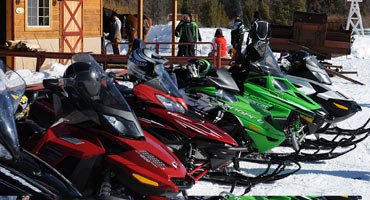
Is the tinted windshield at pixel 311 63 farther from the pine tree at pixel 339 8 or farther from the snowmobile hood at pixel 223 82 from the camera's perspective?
the pine tree at pixel 339 8

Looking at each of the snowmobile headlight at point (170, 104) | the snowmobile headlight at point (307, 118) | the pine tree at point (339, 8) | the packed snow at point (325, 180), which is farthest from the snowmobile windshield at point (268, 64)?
the pine tree at point (339, 8)

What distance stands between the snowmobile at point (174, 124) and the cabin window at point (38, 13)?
33.6ft

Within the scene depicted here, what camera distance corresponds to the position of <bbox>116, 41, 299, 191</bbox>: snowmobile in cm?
549

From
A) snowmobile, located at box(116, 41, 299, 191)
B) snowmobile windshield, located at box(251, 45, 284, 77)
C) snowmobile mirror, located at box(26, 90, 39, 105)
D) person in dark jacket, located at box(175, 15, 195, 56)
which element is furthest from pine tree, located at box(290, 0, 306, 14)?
snowmobile mirror, located at box(26, 90, 39, 105)

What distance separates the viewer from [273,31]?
1895 cm

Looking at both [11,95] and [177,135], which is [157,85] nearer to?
[177,135]

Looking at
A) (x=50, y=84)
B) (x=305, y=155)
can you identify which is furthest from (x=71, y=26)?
(x=50, y=84)

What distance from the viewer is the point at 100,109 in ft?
13.4

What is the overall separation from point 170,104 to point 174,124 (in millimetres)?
213

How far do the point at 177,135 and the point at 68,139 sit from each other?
165 centimetres

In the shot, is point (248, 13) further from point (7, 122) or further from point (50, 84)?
point (7, 122)

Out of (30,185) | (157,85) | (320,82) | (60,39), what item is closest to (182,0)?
(60,39)

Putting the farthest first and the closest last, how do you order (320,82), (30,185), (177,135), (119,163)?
(320,82)
(177,135)
(119,163)
(30,185)

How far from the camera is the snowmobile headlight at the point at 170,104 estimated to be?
18.1ft
